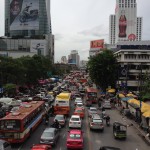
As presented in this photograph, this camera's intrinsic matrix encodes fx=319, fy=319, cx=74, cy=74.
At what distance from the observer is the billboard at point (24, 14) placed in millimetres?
158000

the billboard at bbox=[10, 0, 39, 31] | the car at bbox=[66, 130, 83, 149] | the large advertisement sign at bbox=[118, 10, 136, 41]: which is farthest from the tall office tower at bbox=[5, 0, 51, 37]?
the car at bbox=[66, 130, 83, 149]

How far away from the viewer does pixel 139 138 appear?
2927cm

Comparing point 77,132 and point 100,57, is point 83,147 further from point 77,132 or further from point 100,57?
point 100,57

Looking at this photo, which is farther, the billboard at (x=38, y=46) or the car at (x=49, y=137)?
the billboard at (x=38, y=46)

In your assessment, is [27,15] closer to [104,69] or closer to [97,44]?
[97,44]

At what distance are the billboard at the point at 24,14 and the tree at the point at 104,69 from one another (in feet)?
287

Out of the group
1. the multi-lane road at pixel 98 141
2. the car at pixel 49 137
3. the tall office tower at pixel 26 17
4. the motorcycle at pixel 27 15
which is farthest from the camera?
the tall office tower at pixel 26 17

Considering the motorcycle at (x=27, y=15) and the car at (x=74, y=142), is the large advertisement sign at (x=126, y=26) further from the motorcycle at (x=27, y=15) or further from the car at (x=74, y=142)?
the car at (x=74, y=142)

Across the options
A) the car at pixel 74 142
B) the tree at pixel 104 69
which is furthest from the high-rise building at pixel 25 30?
the car at pixel 74 142

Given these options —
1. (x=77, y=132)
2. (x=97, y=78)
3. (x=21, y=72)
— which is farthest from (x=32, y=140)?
(x=97, y=78)

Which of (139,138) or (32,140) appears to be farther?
(139,138)

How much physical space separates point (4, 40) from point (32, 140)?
142 m

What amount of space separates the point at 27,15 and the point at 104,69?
9003 centimetres

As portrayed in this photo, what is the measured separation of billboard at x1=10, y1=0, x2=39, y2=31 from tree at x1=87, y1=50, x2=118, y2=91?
87357mm
